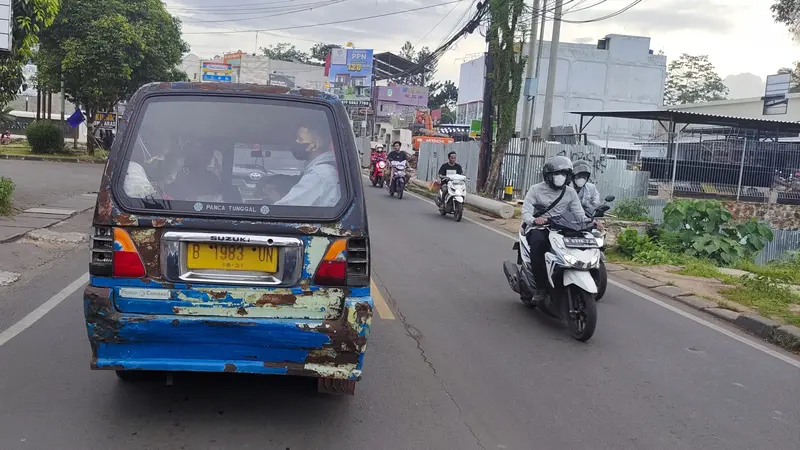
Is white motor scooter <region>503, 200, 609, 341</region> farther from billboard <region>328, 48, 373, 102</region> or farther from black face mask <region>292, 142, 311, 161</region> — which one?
billboard <region>328, 48, 373, 102</region>

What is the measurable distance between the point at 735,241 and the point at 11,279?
35.6 ft

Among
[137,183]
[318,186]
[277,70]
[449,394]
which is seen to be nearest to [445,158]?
[449,394]

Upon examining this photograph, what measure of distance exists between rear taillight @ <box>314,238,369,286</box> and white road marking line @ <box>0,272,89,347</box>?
3.06 meters

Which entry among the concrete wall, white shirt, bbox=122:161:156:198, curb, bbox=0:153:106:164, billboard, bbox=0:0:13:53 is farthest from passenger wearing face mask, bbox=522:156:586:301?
the concrete wall

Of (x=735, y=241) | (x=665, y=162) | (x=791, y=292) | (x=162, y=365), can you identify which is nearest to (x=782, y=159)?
(x=665, y=162)

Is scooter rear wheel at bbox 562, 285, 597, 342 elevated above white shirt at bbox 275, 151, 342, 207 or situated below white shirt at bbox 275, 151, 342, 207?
below

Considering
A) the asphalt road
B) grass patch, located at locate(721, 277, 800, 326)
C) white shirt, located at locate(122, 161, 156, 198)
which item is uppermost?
white shirt, located at locate(122, 161, 156, 198)

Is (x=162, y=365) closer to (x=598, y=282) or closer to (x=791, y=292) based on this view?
(x=598, y=282)

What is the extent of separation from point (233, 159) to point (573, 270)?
A: 341 cm

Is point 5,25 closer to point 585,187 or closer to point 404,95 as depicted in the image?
point 585,187

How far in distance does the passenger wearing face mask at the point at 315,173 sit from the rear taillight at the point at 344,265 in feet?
0.83

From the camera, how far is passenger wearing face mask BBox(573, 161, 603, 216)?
8.20 metres

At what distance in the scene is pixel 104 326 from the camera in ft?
12.4

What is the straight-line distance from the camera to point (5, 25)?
1171 cm
